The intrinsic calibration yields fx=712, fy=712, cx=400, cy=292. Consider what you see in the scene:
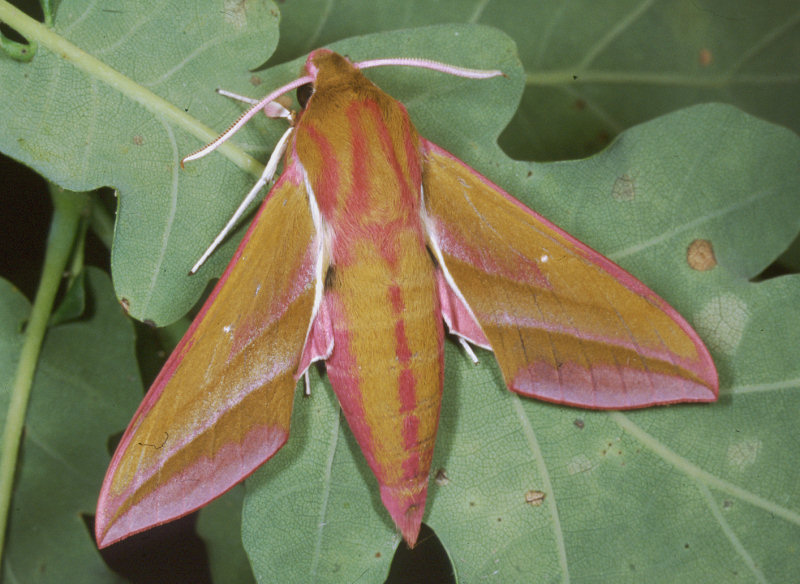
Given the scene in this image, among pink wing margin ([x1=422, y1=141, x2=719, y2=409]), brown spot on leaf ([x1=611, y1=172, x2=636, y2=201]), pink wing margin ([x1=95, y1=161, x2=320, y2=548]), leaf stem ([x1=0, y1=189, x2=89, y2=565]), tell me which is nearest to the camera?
pink wing margin ([x1=95, y1=161, x2=320, y2=548])

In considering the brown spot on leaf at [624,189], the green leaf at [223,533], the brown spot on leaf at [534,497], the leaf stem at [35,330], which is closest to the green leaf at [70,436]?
the leaf stem at [35,330]

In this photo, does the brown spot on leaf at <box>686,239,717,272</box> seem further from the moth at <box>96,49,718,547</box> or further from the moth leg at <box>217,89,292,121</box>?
the moth leg at <box>217,89,292,121</box>

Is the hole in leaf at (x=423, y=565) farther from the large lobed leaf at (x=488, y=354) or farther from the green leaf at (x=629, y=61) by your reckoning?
the green leaf at (x=629, y=61)

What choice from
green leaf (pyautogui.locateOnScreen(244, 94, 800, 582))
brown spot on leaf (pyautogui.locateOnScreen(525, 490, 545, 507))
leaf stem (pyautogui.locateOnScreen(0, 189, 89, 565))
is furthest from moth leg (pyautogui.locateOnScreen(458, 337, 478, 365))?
leaf stem (pyautogui.locateOnScreen(0, 189, 89, 565))

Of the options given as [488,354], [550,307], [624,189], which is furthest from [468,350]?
[624,189]

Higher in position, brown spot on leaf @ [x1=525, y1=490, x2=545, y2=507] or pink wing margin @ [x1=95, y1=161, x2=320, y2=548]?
pink wing margin @ [x1=95, y1=161, x2=320, y2=548]
